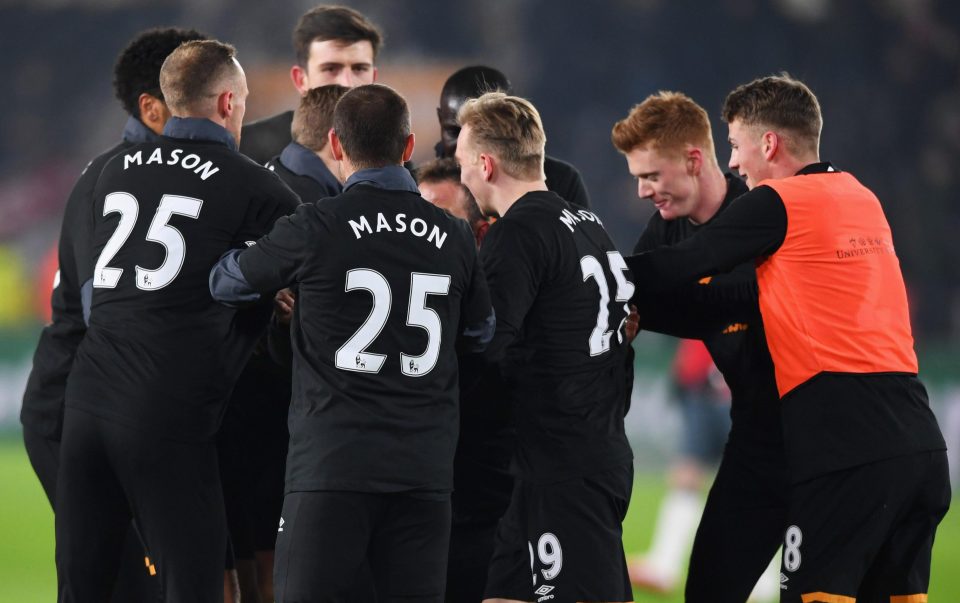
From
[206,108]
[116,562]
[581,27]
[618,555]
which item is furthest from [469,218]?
[581,27]

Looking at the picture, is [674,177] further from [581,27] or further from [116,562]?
[581,27]

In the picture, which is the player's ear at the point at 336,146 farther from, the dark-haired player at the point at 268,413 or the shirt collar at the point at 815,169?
the shirt collar at the point at 815,169

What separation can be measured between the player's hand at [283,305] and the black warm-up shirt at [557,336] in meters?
0.63

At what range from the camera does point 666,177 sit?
417cm

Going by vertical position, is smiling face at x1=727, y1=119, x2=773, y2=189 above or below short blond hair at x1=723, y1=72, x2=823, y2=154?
below

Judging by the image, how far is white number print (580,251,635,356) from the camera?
374 cm

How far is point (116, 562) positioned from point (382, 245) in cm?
135

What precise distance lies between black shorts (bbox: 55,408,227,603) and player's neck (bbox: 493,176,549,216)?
1196 mm

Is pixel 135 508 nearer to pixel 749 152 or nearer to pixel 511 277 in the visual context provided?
pixel 511 277

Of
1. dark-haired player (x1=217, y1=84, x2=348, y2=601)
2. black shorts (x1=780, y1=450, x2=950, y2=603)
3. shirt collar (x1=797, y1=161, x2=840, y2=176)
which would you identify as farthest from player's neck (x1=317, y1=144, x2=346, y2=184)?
black shorts (x1=780, y1=450, x2=950, y2=603)

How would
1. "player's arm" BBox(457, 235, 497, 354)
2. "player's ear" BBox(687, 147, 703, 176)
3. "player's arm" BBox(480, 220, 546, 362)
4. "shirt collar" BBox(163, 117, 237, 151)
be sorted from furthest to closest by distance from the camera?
"player's ear" BBox(687, 147, 703, 176) → "shirt collar" BBox(163, 117, 237, 151) → "player's arm" BBox(480, 220, 546, 362) → "player's arm" BBox(457, 235, 497, 354)

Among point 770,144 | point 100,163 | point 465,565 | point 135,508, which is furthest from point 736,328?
point 100,163

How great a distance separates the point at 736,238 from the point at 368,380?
1.27 meters

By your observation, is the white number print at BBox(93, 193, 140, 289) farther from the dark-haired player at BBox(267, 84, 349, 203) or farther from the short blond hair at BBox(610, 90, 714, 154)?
the short blond hair at BBox(610, 90, 714, 154)
